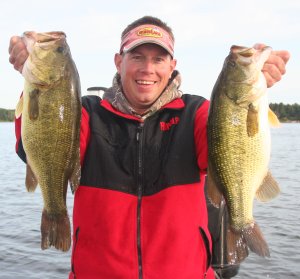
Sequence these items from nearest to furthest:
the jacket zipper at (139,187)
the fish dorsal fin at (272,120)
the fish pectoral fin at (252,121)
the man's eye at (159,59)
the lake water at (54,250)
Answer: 1. the fish pectoral fin at (252,121)
2. the fish dorsal fin at (272,120)
3. the jacket zipper at (139,187)
4. the man's eye at (159,59)
5. the lake water at (54,250)

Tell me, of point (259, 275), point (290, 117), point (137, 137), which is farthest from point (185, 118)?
point (290, 117)

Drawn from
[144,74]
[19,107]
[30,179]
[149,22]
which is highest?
[149,22]

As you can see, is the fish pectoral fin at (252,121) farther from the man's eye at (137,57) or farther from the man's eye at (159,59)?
the man's eye at (137,57)

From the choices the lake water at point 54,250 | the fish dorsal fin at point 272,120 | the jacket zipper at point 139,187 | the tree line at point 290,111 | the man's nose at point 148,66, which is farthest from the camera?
the tree line at point 290,111

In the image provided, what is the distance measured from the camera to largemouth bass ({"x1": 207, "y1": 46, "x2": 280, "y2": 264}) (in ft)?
10.9

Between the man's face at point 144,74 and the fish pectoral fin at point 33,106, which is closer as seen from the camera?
the fish pectoral fin at point 33,106

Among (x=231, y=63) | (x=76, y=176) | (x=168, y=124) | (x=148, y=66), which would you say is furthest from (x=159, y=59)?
A: (x=76, y=176)

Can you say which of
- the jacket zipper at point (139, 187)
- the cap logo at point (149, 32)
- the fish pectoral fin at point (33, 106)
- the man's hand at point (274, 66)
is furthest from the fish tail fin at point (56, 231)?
the man's hand at point (274, 66)

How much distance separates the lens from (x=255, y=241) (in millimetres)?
3457

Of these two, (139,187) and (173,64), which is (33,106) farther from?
(173,64)

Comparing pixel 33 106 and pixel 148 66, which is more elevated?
pixel 148 66

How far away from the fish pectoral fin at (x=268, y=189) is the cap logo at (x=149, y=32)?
1504 millimetres

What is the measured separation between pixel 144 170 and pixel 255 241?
104 cm

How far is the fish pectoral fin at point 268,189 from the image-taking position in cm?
352
